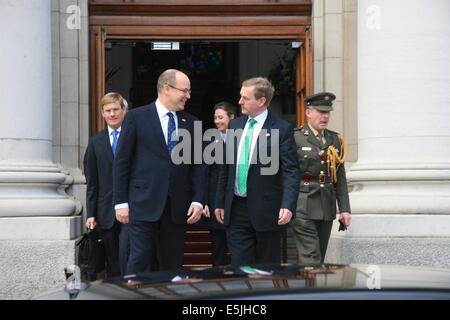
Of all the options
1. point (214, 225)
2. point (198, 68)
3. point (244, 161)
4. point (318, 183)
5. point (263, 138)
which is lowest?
point (214, 225)

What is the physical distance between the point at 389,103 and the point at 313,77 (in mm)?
1587

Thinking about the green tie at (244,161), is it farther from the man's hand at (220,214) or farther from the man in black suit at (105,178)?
the man in black suit at (105,178)

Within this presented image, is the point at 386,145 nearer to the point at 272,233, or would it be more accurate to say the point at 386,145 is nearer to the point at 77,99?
the point at 272,233

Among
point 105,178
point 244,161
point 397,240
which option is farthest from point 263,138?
point 397,240

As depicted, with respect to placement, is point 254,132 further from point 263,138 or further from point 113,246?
point 113,246

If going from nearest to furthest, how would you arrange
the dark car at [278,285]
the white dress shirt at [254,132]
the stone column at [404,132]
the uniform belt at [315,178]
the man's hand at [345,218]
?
the dark car at [278,285]
the white dress shirt at [254,132]
the man's hand at [345,218]
the uniform belt at [315,178]
the stone column at [404,132]

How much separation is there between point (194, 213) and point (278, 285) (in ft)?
12.5

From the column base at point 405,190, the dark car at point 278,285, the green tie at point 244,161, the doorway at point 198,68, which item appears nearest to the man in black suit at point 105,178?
the green tie at point 244,161

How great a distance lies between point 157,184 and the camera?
22.5ft

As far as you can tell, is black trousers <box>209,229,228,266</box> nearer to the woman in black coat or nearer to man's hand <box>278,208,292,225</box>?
the woman in black coat

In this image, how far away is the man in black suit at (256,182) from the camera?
23.5 ft

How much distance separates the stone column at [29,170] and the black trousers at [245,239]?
2615 mm

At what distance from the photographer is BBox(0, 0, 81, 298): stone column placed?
30.1 ft
